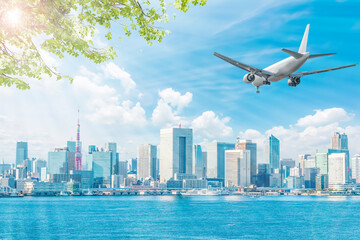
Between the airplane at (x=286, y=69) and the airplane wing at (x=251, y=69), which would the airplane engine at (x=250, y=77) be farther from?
the airplane wing at (x=251, y=69)

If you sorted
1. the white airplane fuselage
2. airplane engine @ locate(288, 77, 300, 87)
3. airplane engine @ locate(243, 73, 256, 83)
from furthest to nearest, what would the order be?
airplane engine @ locate(243, 73, 256, 83)
airplane engine @ locate(288, 77, 300, 87)
the white airplane fuselage

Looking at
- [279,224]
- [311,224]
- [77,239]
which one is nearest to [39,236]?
[77,239]

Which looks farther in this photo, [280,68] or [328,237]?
[328,237]

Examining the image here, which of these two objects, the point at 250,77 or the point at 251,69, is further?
the point at 250,77

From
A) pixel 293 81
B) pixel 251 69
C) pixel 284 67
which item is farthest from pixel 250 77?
pixel 293 81

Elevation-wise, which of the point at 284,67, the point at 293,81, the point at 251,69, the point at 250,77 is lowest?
the point at 293,81

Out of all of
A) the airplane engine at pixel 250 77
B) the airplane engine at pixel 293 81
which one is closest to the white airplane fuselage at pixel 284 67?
the airplane engine at pixel 293 81

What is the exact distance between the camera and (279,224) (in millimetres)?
129500

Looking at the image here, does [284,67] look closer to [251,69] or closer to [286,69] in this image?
[286,69]

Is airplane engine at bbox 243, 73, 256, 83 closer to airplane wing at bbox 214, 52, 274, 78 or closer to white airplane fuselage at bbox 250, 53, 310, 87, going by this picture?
airplane wing at bbox 214, 52, 274, 78

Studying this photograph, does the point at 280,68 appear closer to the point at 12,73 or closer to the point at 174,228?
the point at 12,73

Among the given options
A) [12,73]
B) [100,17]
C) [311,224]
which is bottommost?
[311,224]

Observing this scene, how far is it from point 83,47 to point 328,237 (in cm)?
10175

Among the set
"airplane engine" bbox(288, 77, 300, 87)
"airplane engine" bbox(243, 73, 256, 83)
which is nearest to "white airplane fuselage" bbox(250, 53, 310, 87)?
"airplane engine" bbox(288, 77, 300, 87)
